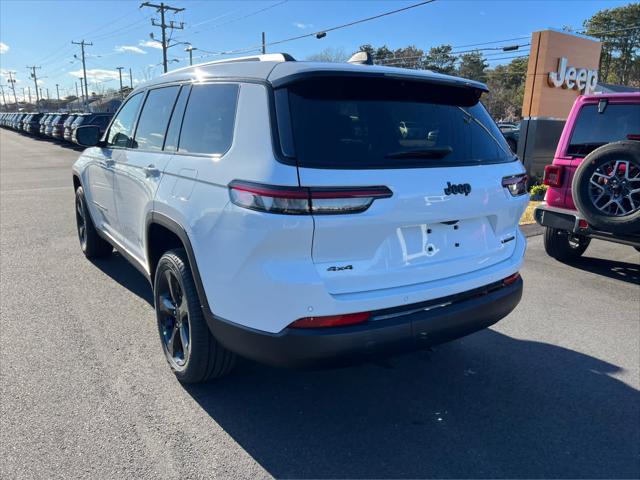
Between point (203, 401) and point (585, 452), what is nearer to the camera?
point (585, 452)

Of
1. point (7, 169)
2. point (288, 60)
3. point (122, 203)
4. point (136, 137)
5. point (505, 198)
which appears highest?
point (288, 60)

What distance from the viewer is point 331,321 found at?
2250 mm

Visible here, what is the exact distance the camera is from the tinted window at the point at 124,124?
4.05m

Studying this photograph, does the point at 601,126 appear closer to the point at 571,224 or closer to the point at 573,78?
the point at 571,224

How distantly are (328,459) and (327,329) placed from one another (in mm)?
718

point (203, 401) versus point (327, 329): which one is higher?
point (327, 329)

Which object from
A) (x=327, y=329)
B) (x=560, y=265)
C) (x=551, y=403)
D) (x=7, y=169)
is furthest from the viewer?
(x=7, y=169)

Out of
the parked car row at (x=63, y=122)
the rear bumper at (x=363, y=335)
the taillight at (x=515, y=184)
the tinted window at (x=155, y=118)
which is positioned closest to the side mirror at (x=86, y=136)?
the tinted window at (x=155, y=118)

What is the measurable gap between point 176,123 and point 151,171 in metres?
0.36

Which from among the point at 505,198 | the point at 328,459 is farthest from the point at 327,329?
the point at 505,198

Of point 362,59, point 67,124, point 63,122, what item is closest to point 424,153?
point 362,59

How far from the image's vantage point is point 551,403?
2.99 m

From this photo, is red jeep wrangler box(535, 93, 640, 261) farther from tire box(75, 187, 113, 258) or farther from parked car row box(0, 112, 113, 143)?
parked car row box(0, 112, 113, 143)

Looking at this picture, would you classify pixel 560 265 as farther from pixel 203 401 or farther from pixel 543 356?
pixel 203 401
